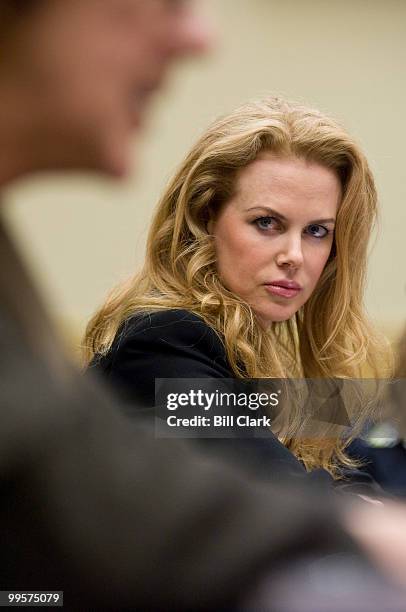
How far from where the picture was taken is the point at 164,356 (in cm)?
93

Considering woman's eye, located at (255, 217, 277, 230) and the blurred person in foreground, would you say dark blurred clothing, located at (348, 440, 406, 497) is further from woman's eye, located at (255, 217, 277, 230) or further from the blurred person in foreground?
the blurred person in foreground

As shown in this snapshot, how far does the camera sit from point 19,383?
0.22m

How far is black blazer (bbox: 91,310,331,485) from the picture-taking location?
2.93 ft

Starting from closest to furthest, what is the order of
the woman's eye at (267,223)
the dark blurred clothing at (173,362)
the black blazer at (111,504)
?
1. the black blazer at (111,504)
2. the dark blurred clothing at (173,362)
3. the woman's eye at (267,223)

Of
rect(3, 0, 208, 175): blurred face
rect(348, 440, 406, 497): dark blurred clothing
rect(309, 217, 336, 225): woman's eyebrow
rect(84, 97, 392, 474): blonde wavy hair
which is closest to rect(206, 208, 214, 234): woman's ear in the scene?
rect(84, 97, 392, 474): blonde wavy hair

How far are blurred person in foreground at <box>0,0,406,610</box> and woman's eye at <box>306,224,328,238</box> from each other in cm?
74

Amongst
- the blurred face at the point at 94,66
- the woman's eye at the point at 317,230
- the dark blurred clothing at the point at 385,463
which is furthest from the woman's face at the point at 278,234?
the blurred face at the point at 94,66

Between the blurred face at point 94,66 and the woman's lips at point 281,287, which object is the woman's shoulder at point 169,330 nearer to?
the woman's lips at point 281,287

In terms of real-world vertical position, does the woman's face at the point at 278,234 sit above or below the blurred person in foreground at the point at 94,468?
above

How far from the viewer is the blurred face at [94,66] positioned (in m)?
0.24

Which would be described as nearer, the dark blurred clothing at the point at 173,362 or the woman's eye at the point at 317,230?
the dark blurred clothing at the point at 173,362

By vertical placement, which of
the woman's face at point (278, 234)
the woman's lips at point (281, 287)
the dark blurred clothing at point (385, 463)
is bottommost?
the dark blurred clothing at point (385, 463)

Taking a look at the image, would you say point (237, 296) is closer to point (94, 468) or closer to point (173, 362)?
point (173, 362)

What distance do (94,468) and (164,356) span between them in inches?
27.5
